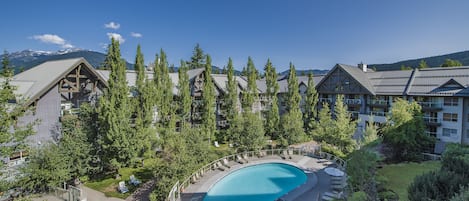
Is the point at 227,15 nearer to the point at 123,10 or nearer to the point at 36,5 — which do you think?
the point at 123,10

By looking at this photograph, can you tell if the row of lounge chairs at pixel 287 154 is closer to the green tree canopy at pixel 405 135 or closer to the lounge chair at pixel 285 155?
the lounge chair at pixel 285 155

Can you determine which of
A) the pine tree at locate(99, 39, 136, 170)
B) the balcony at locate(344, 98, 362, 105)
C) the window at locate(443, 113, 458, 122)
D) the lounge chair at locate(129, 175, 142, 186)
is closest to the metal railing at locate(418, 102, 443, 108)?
the window at locate(443, 113, 458, 122)

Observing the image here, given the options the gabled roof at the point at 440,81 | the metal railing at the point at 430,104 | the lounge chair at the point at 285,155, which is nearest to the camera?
the lounge chair at the point at 285,155

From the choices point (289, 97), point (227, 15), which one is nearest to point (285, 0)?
point (227, 15)

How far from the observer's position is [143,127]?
73.3 ft

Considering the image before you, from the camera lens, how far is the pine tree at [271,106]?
3139 cm

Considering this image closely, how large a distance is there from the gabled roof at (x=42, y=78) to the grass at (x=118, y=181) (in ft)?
26.9

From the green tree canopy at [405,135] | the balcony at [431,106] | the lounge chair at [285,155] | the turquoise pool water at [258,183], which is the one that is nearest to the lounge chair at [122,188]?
the turquoise pool water at [258,183]

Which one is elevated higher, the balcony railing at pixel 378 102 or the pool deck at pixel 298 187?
the balcony railing at pixel 378 102

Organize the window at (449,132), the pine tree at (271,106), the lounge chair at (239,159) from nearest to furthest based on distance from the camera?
the lounge chair at (239,159), the window at (449,132), the pine tree at (271,106)

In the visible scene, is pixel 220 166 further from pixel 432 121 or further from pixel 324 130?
pixel 432 121

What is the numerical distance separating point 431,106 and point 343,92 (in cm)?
999

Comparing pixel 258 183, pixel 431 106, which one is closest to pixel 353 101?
pixel 431 106

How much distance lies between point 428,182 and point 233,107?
24.9 metres
